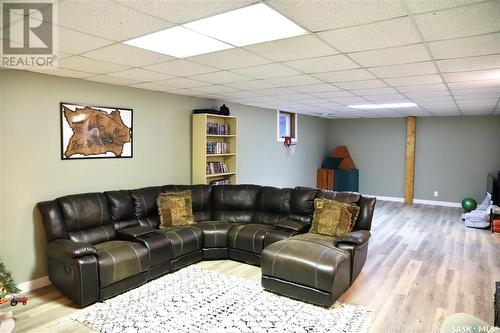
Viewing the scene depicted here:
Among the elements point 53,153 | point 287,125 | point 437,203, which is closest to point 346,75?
point 53,153

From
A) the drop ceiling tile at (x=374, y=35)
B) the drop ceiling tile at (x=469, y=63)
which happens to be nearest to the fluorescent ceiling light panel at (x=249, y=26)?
the drop ceiling tile at (x=374, y=35)

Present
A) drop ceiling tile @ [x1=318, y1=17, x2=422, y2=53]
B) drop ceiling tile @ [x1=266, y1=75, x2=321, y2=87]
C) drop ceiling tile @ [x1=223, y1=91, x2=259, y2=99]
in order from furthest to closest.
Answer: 1. drop ceiling tile @ [x1=223, y1=91, x2=259, y2=99]
2. drop ceiling tile @ [x1=266, y1=75, x2=321, y2=87]
3. drop ceiling tile @ [x1=318, y1=17, x2=422, y2=53]

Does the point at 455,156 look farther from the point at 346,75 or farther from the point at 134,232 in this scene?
the point at 134,232

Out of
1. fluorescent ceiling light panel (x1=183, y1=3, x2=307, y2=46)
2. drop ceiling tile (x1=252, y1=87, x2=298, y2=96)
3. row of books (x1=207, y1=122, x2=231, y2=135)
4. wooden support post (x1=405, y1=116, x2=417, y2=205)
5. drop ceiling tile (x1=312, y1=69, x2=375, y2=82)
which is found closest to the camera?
fluorescent ceiling light panel (x1=183, y1=3, x2=307, y2=46)

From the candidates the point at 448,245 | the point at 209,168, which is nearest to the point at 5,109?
the point at 209,168

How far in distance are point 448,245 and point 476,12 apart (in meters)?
4.53

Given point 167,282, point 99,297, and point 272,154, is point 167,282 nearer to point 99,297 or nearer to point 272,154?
point 99,297

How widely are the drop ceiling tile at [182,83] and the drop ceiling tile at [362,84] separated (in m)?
1.79

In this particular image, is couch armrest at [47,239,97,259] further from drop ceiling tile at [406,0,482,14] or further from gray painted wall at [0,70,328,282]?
drop ceiling tile at [406,0,482,14]

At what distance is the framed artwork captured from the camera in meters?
3.89

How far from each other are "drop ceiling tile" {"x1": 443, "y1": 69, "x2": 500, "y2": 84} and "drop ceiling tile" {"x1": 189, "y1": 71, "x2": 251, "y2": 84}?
2.24 meters

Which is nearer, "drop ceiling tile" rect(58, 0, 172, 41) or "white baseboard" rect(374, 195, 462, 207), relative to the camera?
"drop ceiling tile" rect(58, 0, 172, 41)

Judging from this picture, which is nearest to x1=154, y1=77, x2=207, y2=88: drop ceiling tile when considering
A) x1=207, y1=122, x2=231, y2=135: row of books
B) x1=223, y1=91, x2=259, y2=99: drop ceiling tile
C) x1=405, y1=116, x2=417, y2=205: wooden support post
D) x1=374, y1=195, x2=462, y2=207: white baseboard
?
x1=223, y1=91, x2=259, y2=99: drop ceiling tile

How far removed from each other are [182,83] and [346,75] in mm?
2039
